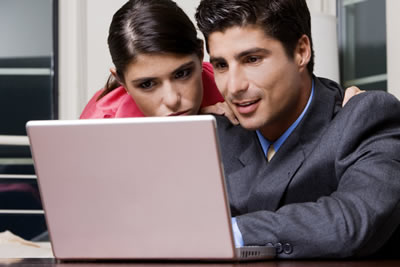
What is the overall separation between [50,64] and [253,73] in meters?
2.24

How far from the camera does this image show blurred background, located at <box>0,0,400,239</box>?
133 inches

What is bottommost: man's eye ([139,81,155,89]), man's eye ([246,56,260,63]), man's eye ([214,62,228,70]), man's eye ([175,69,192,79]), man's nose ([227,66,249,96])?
man's eye ([139,81,155,89])

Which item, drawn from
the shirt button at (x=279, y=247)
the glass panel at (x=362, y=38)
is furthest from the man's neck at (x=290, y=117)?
the glass panel at (x=362, y=38)

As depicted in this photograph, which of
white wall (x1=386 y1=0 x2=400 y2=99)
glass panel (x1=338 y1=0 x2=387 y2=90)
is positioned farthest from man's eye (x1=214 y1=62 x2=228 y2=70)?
glass panel (x1=338 y1=0 x2=387 y2=90)

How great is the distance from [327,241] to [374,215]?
0.40 feet

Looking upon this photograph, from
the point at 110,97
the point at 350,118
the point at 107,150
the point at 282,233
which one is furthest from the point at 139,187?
the point at 110,97

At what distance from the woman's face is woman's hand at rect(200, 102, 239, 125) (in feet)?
0.18

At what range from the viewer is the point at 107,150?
41.1 inches

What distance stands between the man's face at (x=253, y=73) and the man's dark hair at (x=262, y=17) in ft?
0.05

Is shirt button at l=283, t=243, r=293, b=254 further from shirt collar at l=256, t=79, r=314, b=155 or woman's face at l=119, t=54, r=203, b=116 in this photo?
woman's face at l=119, t=54, r=203, b=116

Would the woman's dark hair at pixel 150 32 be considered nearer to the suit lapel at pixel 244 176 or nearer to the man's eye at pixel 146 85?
the man's eye at pixel 146 85

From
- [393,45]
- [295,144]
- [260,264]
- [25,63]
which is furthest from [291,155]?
[25,63]

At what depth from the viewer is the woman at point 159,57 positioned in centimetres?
195

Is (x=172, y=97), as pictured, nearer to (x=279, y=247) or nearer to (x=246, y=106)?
(x=246, y=106)
